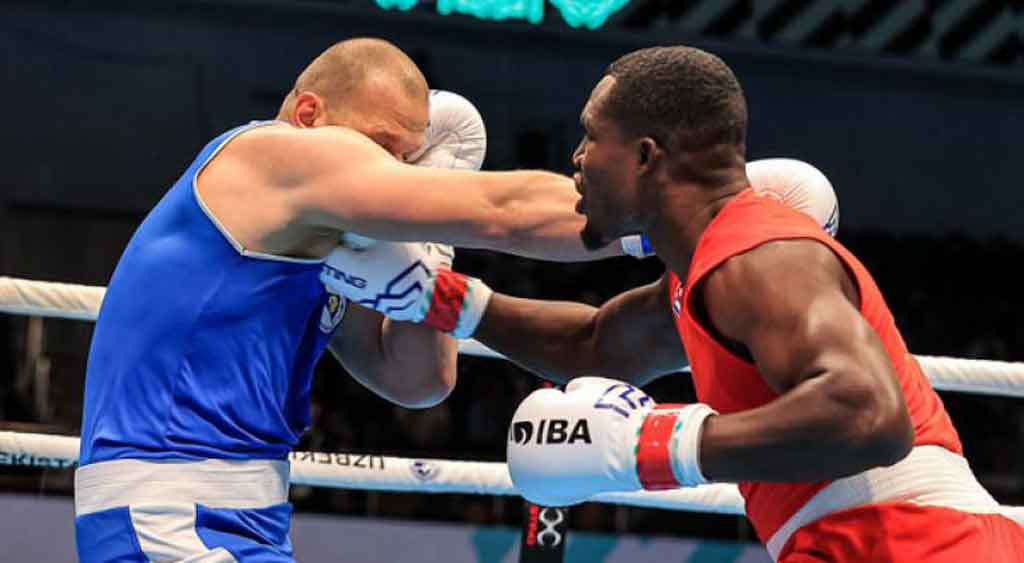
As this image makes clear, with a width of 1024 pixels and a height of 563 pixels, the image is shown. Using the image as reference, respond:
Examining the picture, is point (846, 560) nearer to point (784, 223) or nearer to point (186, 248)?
point (784, 223)

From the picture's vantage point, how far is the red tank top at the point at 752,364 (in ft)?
5.85

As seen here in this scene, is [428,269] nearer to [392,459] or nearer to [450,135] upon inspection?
[450,135]

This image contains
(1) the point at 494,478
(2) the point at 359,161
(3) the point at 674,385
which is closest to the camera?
(2) the point at 359,161

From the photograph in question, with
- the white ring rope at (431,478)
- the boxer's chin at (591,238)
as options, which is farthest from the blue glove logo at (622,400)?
the white ring rope at (431,478)

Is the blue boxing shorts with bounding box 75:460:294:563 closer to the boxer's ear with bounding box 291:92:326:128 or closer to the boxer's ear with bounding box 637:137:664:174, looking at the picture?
the boxer's ear with bounding box 291:92:326:128

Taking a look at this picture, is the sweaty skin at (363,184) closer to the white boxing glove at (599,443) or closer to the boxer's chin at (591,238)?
the boxer's chin at (591,238)

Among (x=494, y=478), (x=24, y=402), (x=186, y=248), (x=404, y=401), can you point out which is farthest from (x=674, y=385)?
(x=186, y=248)

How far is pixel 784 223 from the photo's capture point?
180 cm

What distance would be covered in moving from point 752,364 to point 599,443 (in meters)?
0.23

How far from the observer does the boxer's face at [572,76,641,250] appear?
1.94 m

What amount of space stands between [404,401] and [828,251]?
0.98m

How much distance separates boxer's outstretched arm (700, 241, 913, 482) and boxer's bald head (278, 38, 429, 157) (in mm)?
738

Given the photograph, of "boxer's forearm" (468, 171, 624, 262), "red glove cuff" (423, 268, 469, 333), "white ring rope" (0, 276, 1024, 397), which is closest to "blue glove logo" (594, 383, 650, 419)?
"boxer's forearm" (468, 171, 624, 262)

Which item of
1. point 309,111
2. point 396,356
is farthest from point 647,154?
point 396,356
